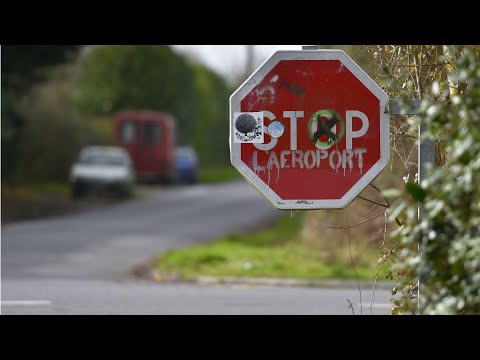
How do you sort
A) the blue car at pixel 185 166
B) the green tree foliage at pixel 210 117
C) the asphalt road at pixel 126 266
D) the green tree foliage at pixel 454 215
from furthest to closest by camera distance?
the green tree foliage at pixel 210 117 < the blue car at pixel 185 166 < the asphalt road at pixel 126 266 < the green tree foliage at pixel 454 215

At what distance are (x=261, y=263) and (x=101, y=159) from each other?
1874 cm

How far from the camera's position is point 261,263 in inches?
652

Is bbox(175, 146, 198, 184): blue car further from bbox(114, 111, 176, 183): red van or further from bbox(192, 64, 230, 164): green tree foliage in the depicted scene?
bbox(192, 64, 230, 164): green tree foliage

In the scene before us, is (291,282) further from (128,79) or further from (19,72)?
(128,79)

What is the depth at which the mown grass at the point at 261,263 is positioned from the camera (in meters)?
15.3

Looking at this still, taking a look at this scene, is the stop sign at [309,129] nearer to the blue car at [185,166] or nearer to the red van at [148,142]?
the red van at [148,142]

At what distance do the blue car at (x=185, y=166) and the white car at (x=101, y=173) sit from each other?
11241mm

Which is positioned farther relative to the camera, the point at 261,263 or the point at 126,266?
the point at 126,266

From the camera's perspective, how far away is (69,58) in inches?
1163

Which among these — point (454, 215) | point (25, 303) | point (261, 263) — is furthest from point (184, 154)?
point (454, 215)

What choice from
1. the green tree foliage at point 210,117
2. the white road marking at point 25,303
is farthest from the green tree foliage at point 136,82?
the white road marking at point 25,303

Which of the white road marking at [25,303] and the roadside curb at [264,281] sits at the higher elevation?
the roadside curb at [264,281]

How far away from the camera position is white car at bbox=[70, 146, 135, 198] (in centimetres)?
3362
